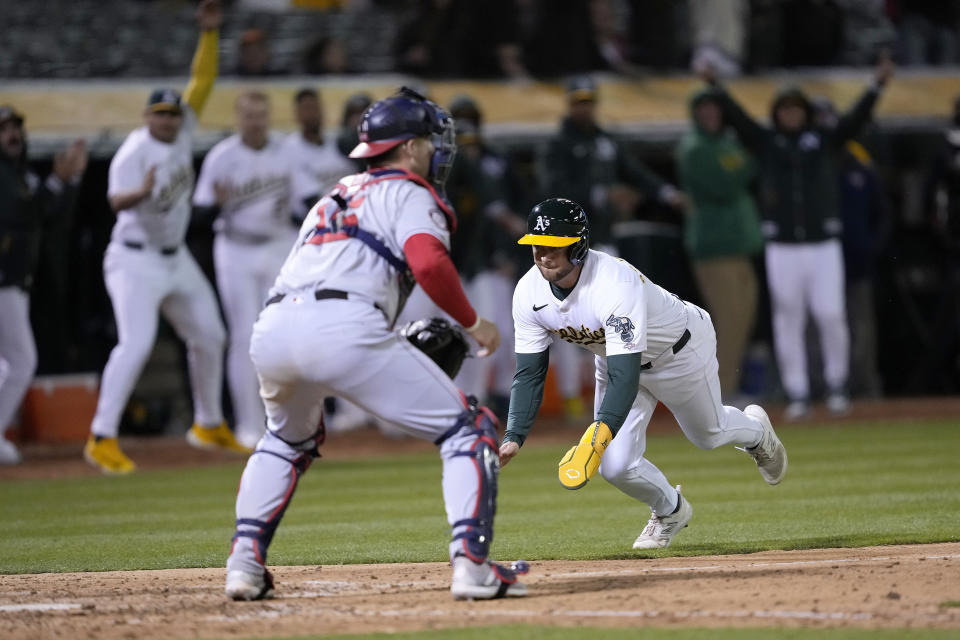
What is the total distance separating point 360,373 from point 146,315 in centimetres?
622

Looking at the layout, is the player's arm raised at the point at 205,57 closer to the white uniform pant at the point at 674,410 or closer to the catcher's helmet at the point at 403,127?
the white uniform pant at the point at 674,410

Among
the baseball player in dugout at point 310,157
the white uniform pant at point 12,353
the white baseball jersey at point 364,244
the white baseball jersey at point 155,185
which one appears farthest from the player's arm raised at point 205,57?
the white baseball jersey at point 364,244

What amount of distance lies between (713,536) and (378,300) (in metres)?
2.58

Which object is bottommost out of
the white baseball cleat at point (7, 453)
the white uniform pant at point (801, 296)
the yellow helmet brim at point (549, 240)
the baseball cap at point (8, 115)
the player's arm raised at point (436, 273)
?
the white baseball cleat at point (7, 453)

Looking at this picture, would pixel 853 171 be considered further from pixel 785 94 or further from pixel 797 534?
pixel 797 534

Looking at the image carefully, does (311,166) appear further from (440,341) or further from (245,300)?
(440,341)

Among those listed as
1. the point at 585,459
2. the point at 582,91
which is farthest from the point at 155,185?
the point at 585,459

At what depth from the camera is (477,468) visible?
552cm

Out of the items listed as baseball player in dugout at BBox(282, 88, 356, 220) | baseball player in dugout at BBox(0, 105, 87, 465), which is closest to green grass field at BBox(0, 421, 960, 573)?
baseball player in dugout at BBox(0, 105, 87, 465)

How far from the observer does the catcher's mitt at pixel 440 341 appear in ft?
19.3

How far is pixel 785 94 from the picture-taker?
13.9 metres

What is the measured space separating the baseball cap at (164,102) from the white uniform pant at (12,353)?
2.04 m

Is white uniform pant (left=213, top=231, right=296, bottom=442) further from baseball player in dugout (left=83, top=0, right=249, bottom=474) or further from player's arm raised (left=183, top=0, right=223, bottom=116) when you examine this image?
player's arm raised (left=183, top=0, right=223, bottom=116)

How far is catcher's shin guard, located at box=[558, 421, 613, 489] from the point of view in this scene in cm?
596
